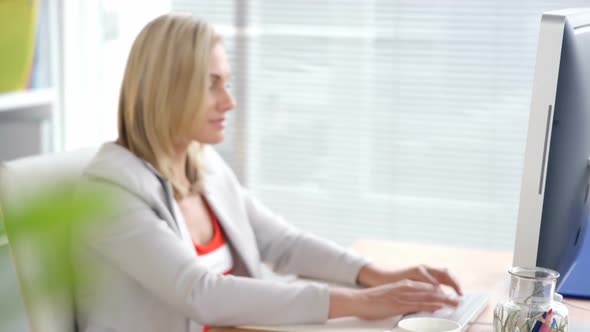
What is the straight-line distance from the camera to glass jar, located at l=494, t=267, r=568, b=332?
0.91m

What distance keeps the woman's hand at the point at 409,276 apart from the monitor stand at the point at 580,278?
0.21 m

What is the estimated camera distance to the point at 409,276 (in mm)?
1539

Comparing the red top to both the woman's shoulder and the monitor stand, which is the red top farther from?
the monitor stand

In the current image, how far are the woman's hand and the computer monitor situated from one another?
16.7 inches

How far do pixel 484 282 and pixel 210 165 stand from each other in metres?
0.68

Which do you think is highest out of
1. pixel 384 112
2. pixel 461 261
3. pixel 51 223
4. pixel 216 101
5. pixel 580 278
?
pixel 51 223

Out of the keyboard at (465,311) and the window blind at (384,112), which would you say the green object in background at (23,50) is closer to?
the window blind at (384,112)

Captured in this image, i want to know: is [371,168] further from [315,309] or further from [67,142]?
[315,309]

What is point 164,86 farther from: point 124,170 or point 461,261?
point 461,261

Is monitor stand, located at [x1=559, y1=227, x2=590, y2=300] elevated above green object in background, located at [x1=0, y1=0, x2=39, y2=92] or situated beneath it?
situated beneath

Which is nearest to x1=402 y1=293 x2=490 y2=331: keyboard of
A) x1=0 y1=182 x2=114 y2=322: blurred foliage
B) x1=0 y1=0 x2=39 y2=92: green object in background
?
x1=0 y1=182 x2=114 y2=322: blurred foliage

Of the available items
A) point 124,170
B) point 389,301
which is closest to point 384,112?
point 124,170

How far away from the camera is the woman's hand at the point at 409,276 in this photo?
57.5 inches

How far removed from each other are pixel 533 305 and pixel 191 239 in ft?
2.88
